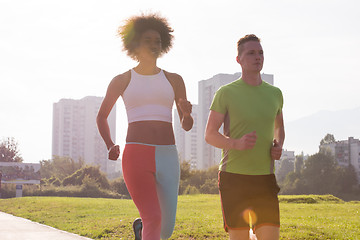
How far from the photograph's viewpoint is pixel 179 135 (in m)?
158

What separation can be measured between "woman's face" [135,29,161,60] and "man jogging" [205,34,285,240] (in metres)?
0.88

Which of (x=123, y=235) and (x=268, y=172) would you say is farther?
(x=123, y=235)

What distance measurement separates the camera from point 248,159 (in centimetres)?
404

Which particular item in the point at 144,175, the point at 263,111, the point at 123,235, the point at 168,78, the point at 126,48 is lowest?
the point at 123,235

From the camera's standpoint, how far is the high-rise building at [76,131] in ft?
492

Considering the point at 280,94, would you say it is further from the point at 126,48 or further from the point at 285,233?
the point at 285,233

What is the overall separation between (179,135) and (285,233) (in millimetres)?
146899

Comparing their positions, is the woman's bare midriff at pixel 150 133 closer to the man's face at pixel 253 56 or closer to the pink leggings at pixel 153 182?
the pink leggings at pixel 153 182

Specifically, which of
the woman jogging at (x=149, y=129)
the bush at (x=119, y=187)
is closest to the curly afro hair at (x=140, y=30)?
the woman jogging at (x=149, y=129)

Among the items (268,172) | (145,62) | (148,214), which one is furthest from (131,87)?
(268,172)

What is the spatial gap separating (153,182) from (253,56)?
1381mm

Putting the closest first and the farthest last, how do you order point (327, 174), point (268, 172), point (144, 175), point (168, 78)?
point (268, 172) → point (144, 175) → point (168, 78) → point (327, 174)

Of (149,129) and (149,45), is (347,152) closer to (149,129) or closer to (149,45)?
(149,45)

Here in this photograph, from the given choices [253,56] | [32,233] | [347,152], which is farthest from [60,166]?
[253,56]
